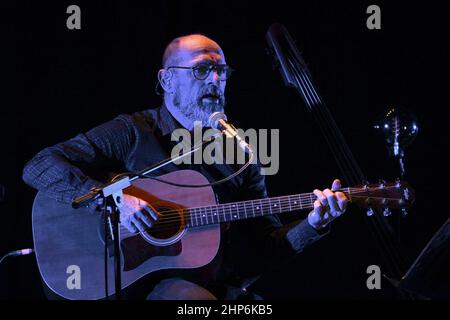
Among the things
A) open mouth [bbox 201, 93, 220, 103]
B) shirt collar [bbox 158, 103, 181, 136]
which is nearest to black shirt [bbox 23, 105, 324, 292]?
shirt collar [bbox 158, 103, 181, 136]

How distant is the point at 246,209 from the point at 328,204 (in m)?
0.45

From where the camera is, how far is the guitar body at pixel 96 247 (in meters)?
2.95

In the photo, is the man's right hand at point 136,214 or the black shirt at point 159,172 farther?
the black shirt at point 159,172

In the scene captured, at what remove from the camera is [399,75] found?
13.6 ft

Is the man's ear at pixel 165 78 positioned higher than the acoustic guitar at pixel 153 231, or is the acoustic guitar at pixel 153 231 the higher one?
the man's ear at pixel 165 78

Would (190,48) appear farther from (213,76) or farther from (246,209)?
(246,209)

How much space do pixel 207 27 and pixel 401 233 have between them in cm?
207

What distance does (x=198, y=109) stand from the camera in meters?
3.40

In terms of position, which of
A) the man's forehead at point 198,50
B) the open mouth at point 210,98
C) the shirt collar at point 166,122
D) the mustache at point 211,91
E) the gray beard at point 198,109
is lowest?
the shirt collar at point 166,122

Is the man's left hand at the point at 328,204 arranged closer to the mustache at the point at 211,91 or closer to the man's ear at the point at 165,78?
the mustache at the point at 211,91

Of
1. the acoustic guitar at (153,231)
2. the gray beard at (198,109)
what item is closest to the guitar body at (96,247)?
the acoustic guitar at (153,231)

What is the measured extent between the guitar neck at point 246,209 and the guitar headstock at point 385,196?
240 mm

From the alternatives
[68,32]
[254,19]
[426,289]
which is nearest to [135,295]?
[426,289]
